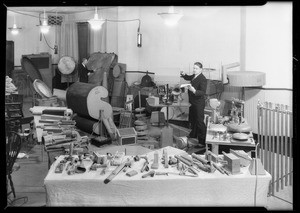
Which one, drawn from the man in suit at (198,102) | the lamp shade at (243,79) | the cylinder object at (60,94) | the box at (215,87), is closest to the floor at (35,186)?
the cylinder object at (60,94)

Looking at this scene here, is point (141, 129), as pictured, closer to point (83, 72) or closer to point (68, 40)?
point (83, 72)

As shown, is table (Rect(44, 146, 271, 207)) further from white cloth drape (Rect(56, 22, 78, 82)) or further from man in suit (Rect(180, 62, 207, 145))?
white cloth drape (Rect(56, 22, 78, 82))

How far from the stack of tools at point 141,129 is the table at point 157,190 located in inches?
130

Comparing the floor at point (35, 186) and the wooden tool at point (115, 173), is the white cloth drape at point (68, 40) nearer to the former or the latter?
the floor at point (35, 186)

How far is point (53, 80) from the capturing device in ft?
29.8

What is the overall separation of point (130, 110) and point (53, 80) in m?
2.41

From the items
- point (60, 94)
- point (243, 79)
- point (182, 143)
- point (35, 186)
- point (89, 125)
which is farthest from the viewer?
point (60, 94)

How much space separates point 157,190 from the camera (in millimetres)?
3721

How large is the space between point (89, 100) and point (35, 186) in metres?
2.11

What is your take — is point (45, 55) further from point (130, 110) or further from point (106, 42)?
point (130, 110)

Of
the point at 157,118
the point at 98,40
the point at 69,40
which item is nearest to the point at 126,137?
the point at 157,118

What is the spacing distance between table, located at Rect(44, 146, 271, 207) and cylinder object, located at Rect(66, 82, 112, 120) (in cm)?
312

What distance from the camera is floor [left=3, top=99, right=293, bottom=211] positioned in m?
4.49
